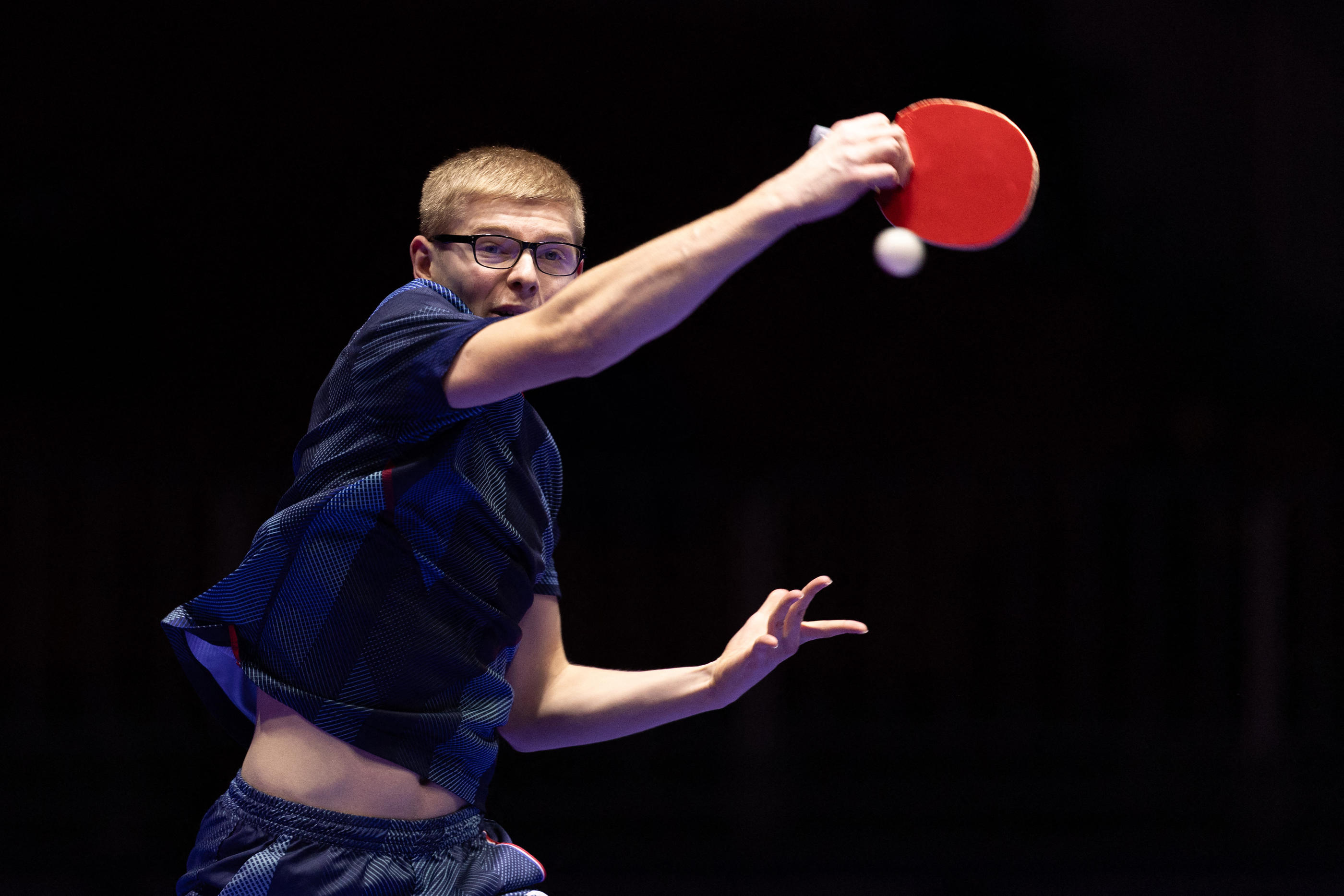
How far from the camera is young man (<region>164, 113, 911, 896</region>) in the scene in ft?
5.04

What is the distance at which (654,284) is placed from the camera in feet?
4.67

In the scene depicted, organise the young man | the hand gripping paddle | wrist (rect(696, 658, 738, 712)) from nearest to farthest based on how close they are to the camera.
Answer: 1. the young man
2. the hand gripping paddle
3. wrist (rect(696, 658, 738, 712))

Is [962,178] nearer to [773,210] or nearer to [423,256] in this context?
[773,210]

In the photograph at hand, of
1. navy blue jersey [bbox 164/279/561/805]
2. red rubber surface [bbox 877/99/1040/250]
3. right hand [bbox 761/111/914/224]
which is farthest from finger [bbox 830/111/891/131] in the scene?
navy blue jersey [bbox 164/279/561/805]

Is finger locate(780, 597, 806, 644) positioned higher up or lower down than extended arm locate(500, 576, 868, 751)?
higher up

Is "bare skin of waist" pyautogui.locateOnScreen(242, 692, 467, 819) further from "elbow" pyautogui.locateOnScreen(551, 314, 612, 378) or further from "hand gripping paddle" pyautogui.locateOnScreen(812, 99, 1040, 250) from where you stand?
"hand gripping paddle" pyautogui.locateOnScreen(812, 99, 1040, 250)

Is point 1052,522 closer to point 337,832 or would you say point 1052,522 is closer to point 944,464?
point 944,464

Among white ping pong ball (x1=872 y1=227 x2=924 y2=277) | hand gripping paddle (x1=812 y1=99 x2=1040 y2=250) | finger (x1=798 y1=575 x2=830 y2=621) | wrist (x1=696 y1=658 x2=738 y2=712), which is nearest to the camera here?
hand gripping paddle (x1=812 y1=99 x2=1040 y2=250)

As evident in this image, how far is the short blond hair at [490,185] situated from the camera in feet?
6.24

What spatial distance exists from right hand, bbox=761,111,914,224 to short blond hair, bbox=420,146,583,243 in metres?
0.52

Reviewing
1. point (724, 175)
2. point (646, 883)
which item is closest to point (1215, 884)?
point (646, 883)

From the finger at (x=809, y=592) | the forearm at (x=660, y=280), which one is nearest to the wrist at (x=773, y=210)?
the forearm at (x=660, y=280)

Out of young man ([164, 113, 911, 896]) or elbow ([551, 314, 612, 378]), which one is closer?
elbow ([551, 314, 612, 378])

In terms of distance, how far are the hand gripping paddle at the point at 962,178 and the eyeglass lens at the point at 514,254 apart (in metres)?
0.46
